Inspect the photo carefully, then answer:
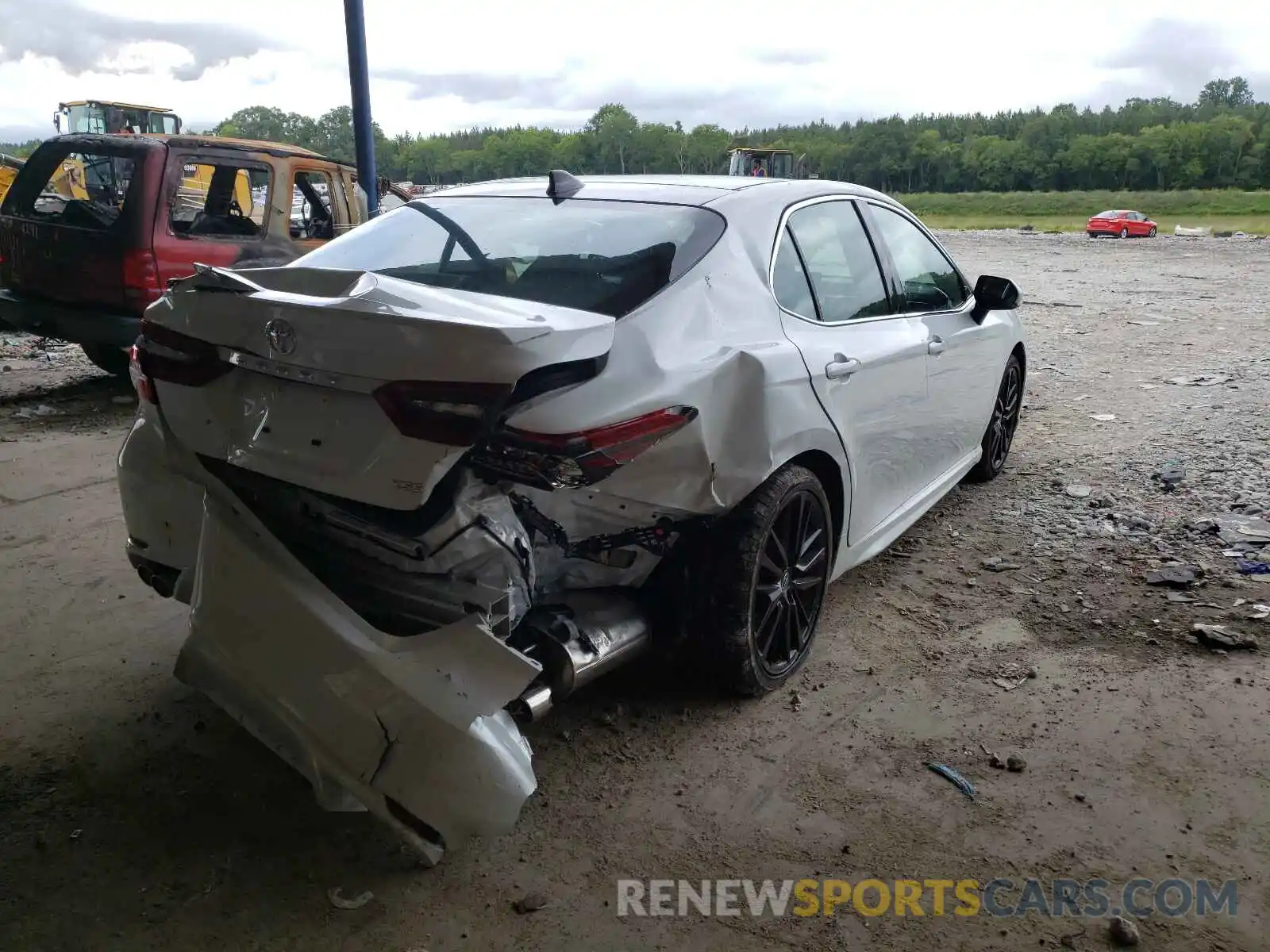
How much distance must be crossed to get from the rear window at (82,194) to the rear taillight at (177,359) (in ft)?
15.5

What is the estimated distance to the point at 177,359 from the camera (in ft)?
8.22

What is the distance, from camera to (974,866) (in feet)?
8.09

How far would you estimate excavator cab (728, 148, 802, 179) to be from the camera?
91.6 ft

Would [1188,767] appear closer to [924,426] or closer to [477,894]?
[924,426]

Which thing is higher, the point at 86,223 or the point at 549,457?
the point at 86,223

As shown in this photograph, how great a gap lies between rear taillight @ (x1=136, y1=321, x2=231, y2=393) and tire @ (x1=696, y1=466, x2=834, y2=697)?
57.9 inches

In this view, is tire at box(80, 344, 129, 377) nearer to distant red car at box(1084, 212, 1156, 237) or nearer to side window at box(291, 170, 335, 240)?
side window at box(291, 170, 335, 240)

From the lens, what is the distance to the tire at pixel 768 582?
293cm

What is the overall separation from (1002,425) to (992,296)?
1149mm

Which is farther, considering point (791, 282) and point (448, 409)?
point (791, 282)

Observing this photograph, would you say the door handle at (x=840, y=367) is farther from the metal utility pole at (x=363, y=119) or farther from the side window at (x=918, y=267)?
the metal utility pole at (x=363, y=119)

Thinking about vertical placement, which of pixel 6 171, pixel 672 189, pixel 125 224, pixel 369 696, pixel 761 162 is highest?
pixel 761 162

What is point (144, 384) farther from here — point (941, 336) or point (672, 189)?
point (941, 336)

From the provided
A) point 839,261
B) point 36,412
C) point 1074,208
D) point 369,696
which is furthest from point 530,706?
point 1074,208
